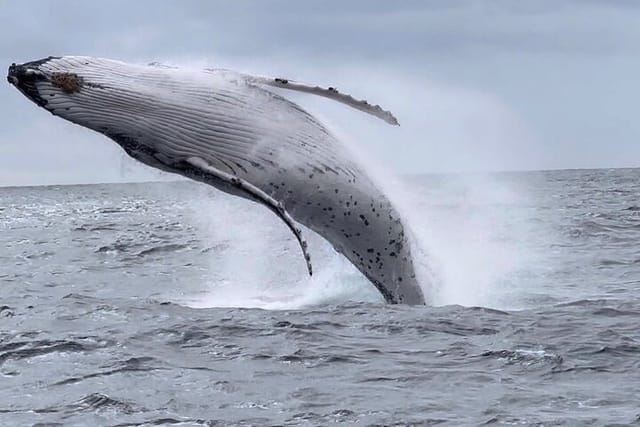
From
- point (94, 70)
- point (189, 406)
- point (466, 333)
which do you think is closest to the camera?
point (189, 406)

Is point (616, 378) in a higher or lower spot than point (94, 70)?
lower

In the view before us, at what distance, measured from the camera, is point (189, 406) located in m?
9.23

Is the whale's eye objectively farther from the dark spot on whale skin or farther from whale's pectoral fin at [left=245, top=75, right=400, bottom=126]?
whale's pectoral fin at [left=245, top=75, right=400, bottom=126]

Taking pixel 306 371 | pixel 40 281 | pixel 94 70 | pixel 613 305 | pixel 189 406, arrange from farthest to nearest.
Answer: pixel 40 281, pixel 613 305, pixel 94 70, pixel 306 371, pixel 189 406

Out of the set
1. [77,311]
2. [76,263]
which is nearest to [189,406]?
[77,311]

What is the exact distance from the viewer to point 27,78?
10.9m

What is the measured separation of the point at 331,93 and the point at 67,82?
2901 millimetres

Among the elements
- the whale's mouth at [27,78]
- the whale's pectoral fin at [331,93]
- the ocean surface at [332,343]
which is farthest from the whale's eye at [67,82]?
Answer: the ocean surface at [332,343]

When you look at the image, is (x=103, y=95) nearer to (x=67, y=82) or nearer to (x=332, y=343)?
(x=67, y=82)

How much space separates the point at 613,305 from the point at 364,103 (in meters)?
4.56

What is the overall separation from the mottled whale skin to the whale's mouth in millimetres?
10

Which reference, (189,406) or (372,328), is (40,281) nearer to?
(372,328)

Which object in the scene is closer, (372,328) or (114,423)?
(114,423)

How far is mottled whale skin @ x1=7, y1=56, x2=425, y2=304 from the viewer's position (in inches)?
438
